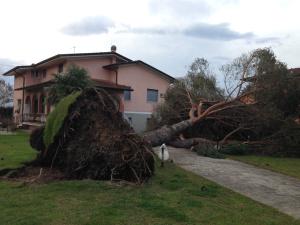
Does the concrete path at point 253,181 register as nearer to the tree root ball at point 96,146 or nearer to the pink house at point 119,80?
the tree root ball at point 96,146

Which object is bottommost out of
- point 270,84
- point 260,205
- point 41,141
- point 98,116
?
point 260,205

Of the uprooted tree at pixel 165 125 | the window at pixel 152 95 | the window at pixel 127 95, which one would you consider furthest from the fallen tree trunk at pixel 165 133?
the window at pixel 152 95

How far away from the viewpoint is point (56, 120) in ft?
34.7

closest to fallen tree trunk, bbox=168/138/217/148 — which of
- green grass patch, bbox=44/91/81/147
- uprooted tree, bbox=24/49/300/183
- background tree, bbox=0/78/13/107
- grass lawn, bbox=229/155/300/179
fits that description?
uprooted tree, bbox=24/49/300/183

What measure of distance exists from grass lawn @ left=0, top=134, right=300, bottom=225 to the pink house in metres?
21.0

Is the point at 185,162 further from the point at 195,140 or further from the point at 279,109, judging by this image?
the point at 279,109

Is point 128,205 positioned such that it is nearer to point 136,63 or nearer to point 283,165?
point 283,165

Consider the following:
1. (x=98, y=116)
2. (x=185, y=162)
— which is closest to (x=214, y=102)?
(x=185, y=162)

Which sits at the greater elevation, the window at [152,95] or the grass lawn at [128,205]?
the window at [152,95]

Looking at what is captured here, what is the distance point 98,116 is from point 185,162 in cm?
435

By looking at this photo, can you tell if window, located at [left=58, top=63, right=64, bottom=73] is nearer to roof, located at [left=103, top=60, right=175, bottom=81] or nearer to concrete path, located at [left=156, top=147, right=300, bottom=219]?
roof, located at [left=103, top=60, right=175, bottom=81]

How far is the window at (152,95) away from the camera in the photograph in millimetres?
33688

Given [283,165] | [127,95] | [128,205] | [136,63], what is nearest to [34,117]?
[127,95]

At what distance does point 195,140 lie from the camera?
730 inches
